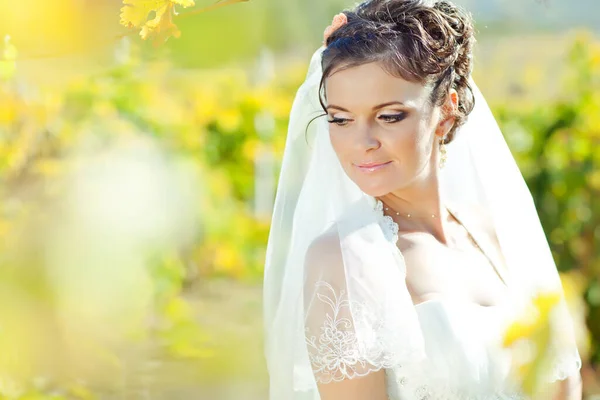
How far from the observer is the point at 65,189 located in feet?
10.9

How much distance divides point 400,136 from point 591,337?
104 inches

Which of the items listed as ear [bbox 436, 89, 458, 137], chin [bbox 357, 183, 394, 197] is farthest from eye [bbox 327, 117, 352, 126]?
ear [bbox 436, 89, 458, 137]

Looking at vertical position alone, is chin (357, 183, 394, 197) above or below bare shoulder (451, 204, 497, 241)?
below

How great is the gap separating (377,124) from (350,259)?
0.94ft

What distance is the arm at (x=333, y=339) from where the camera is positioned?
1698mm

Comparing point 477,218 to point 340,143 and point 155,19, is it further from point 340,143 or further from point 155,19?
point 155,19

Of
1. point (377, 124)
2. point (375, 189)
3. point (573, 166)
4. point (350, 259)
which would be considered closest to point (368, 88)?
point (377, 124)

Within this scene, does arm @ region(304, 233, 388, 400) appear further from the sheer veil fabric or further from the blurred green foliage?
the blurred green foliage

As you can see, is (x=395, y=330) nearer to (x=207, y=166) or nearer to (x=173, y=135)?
(x=173, y=135)

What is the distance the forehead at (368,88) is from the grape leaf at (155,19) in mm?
599

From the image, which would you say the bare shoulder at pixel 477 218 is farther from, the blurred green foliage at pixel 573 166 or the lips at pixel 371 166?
the blurred green foliage at pixel 573 166

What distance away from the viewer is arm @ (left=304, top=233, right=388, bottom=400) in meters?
1.70

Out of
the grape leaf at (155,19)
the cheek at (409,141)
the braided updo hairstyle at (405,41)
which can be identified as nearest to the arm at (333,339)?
the cheek at (409,141)

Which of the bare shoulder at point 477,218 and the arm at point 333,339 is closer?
the arm at point 333,339
